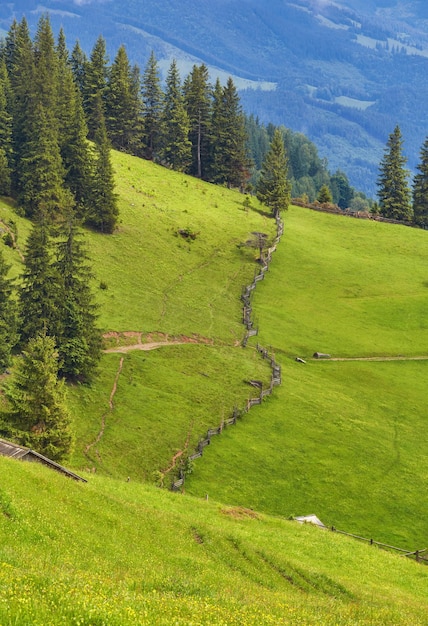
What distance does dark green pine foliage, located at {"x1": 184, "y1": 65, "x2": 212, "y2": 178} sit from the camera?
148750 millimetres

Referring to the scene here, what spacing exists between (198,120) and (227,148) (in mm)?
8707

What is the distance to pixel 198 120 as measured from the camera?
148875 millimetres

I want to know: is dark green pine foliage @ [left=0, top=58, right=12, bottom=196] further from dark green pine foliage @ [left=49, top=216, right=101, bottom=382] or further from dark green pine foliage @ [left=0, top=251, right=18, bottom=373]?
dark green pine foliage @ [left=0, top=251, right=18, bottom=373]

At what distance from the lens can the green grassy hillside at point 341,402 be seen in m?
59.2

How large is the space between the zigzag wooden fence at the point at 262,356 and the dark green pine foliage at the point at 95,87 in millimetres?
42116

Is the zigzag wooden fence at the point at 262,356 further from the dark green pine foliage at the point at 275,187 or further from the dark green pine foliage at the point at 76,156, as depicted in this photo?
the dark green pine foliage at the point at 76,156

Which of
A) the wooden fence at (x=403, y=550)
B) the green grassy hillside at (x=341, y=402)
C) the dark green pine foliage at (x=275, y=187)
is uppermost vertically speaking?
the dark green pine foliage at (x=275, y=187)

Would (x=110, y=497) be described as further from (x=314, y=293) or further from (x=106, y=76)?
(x=106, y=76)

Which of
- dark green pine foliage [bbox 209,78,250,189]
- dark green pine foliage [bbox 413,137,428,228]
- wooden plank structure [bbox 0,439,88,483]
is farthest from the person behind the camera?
dark green pine foliage [bbox 209,78,250,189]

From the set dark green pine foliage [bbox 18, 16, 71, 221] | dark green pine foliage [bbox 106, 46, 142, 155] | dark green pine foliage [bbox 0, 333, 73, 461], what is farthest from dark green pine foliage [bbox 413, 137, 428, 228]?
dark green pine foliage [bbox 0, 333, 73, 461]

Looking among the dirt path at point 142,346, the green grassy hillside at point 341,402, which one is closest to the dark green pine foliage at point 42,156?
the dirt path at point 142,346

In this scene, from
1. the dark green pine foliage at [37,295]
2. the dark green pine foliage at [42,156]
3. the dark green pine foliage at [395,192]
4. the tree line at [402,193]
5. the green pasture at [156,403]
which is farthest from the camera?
the dark green pine foliage at [395,192]

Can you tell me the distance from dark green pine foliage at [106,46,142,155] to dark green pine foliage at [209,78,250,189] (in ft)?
49.5

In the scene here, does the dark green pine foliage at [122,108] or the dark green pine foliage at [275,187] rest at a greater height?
the dark green pine foliage at [122,108]
